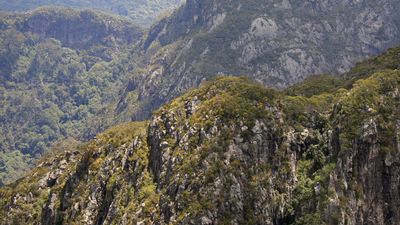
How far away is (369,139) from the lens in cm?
12719

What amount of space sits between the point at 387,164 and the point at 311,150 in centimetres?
1865

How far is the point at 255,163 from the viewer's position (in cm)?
13162

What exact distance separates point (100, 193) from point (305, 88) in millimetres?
74719

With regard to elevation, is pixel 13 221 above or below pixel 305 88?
below

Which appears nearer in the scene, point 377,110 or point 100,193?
point 377,110

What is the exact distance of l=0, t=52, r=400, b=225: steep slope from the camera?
123m

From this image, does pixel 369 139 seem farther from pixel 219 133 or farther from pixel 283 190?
pixel 219 133

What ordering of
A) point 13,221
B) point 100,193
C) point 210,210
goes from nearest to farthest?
point 210,210
point 100,193
point 13,221

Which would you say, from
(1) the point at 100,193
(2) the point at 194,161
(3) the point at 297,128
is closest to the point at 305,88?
(3) the point at 297,128

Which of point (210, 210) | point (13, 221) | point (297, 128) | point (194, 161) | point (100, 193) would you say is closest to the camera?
point (210, 210)

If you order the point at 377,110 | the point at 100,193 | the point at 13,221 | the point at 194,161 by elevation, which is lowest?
the point at 13,221

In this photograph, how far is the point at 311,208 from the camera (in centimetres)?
12300

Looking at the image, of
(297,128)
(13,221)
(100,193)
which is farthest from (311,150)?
(13,221)

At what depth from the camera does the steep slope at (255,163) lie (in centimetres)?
12331
